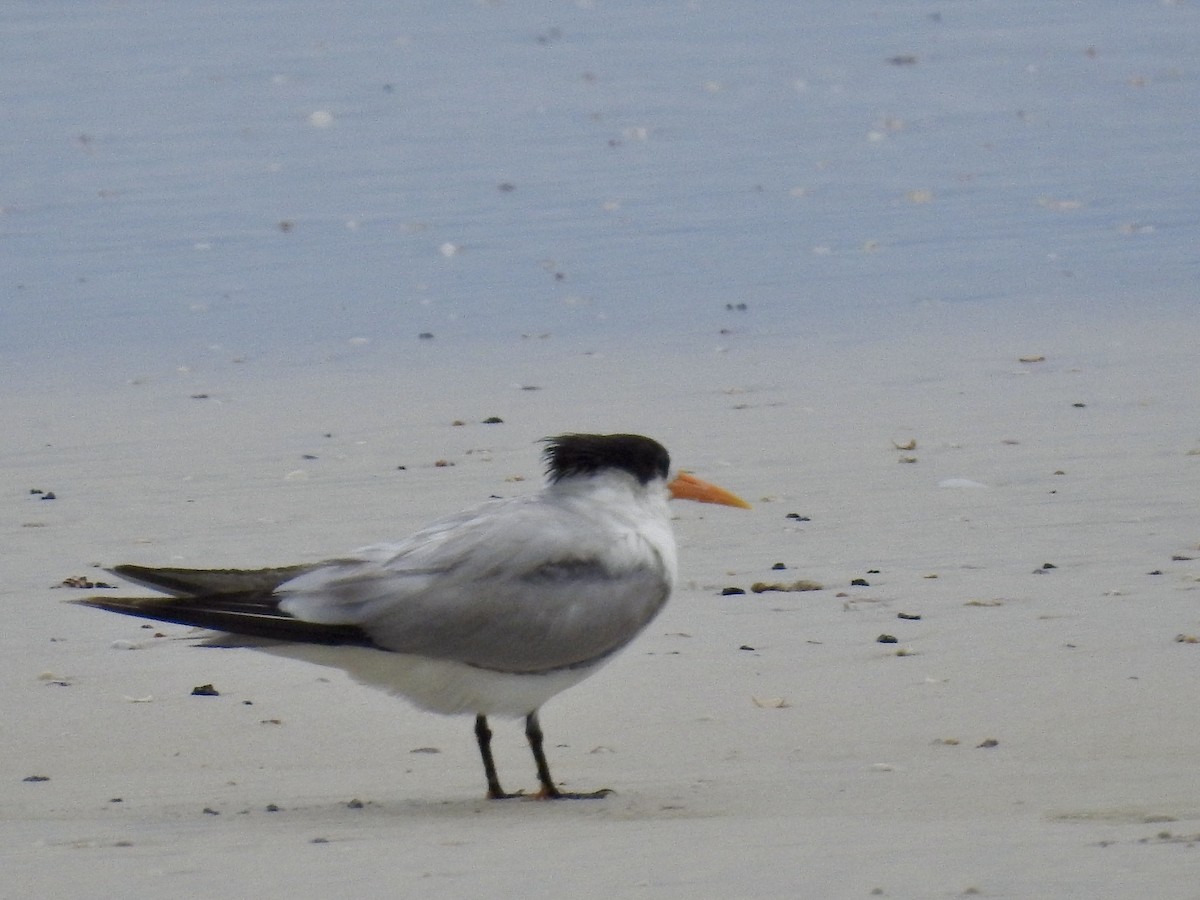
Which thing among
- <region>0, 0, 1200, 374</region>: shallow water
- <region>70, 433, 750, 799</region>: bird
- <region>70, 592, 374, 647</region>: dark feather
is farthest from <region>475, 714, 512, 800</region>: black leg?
<region>0, 0, 1200, 374</region>: shallow water

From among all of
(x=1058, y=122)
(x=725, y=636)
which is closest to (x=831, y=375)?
(x=725, y=636)

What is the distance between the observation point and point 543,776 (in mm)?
5367

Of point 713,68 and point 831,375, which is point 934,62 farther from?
point 831,375

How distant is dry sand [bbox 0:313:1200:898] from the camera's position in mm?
4418

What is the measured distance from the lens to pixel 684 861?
4.30m

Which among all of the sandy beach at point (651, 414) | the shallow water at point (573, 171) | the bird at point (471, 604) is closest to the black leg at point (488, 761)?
the bird at point (471, 604)

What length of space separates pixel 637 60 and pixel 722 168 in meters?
3.89

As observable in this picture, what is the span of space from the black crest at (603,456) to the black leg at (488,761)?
0.66 metres

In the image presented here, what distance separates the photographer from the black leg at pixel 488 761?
5340 millimetres

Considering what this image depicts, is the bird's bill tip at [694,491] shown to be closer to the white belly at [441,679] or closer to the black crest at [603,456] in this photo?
the black crest at [603,456]

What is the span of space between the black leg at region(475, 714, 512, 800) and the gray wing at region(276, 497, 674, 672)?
0.21 metres

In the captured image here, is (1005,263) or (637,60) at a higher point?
(637,60)

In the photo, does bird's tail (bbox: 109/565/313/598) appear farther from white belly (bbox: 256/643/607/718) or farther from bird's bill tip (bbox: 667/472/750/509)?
bird's bill tip (bbox: 667/472/750/509)

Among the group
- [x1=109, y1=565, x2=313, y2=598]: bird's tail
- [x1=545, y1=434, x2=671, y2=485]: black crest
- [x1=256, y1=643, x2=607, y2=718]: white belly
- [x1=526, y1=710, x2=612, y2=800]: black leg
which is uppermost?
[x1=545, y1=434, x2=671, y2=485]: black crest
